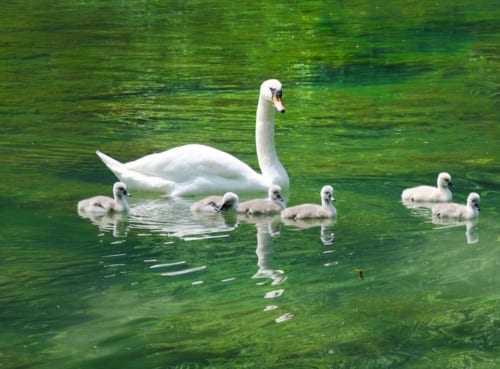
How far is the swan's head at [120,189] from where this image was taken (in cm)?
1136

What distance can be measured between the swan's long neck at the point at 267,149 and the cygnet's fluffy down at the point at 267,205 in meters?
0.91

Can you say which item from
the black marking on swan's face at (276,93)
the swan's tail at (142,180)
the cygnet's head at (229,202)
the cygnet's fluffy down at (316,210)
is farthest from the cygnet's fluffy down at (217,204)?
the black marking on swan's face at (276,93)

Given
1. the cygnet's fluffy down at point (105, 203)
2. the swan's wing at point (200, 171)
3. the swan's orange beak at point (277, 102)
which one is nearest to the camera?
the cygnet's fluffy down at point (105, 203)

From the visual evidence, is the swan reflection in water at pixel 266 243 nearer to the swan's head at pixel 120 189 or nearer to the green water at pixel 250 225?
the green water at pixel 250 225

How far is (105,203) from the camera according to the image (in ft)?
37.0

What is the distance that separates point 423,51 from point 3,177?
41.6 ft

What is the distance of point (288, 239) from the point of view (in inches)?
417

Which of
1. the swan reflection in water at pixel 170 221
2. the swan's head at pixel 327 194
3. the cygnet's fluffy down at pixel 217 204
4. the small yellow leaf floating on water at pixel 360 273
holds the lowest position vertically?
the small yellow leaf floating on water at pixel 360 273

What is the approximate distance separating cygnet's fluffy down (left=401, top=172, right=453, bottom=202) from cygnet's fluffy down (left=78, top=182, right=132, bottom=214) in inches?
104

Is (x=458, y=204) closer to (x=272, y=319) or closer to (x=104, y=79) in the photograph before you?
(x=272, y=319)

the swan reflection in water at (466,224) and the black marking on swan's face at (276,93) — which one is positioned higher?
the black marking on swan's face at (276,93)

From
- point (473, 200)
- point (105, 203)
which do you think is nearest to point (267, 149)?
point (105, 203)

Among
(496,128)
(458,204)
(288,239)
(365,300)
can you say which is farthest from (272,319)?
(496,128)

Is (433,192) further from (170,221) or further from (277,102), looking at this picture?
(170,221)
